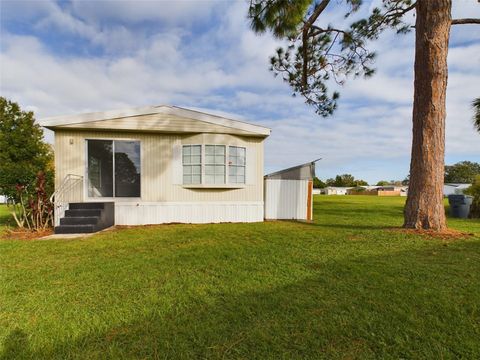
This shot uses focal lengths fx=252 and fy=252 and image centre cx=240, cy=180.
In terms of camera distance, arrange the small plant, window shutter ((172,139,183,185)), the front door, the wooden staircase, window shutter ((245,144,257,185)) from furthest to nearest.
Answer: window shutter ((245,144,257,185)) → the front door → window shutter ((172,139,183,185)) → the small plant → the wooden staircase

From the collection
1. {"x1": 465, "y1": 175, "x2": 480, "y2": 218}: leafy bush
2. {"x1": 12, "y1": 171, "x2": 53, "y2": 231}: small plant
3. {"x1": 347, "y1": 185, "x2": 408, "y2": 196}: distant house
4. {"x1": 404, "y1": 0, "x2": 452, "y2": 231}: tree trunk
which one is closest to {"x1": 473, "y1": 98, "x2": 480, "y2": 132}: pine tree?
{"x1": 465, "y1": 175, "x2": 480, "y2": 218}: leafy bush

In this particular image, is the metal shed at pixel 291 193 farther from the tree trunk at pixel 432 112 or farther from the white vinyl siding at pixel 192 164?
the tree trunk at pixel 432 112

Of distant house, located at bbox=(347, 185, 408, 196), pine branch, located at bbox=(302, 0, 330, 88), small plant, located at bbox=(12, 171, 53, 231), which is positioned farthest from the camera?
distant house, located at bbox=(347, 185, 408, 196)

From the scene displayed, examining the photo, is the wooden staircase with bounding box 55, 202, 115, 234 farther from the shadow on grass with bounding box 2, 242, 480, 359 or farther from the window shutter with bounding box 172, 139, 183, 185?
the shadow on grass with bounding box 2, 242, 480, 359

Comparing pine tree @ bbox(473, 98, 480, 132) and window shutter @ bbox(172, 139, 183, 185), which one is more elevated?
pine tree @ bbox(473, 98, 480, 132)

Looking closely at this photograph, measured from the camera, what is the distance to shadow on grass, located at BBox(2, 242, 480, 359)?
6.31ft

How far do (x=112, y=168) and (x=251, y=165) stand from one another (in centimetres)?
532

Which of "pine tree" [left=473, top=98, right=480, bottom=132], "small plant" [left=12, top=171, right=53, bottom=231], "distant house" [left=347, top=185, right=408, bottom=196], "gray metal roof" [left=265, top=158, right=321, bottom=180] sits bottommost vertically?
"distant house" [left=347, top=185, right=408, bottom=196]

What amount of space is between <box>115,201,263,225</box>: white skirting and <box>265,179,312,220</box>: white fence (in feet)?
2.44

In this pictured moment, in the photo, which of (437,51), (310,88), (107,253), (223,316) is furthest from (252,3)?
(223,316)

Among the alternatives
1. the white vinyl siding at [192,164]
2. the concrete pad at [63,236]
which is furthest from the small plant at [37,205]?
the white vinyl siding at [192,164]

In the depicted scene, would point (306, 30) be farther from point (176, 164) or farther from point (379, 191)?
point (379, 191)

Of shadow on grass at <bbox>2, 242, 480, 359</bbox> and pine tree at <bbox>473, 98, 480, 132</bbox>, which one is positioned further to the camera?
pine tree at <bbox>473, 98, 480, 132</bbox>

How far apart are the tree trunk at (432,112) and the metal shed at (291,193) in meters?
3.65
